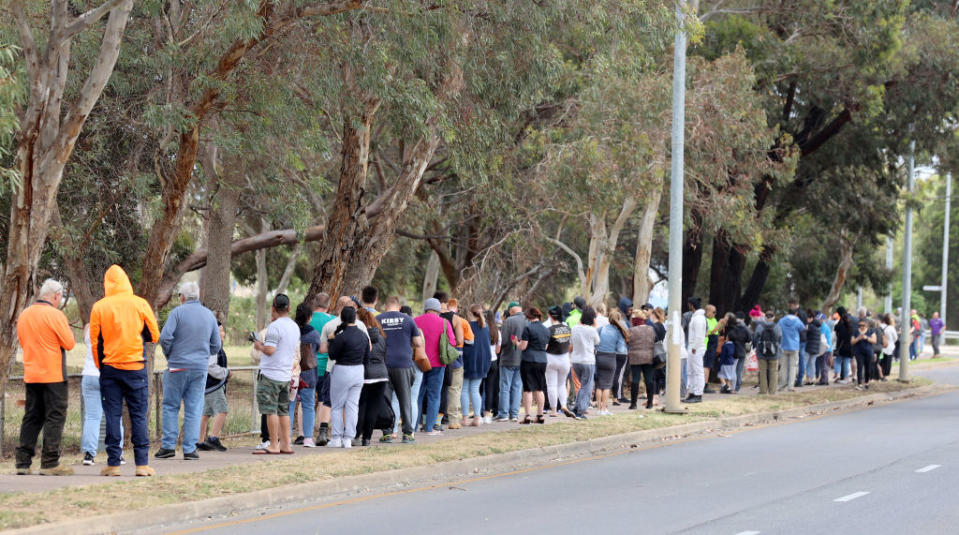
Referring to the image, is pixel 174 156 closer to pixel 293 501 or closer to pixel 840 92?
pixel 293 501

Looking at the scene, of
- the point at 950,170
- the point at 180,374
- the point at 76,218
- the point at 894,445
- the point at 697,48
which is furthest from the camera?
the point at 950,170

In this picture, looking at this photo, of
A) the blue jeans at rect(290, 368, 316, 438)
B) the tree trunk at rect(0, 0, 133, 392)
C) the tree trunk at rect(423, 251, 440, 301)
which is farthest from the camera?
the tree trunk at rect(423, 251, 440, 301)

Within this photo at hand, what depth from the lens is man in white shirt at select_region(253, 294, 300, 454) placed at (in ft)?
43.5

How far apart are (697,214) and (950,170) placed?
348 inches

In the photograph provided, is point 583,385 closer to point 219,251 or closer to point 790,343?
point 790,343

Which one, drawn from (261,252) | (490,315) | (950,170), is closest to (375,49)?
(490,315)

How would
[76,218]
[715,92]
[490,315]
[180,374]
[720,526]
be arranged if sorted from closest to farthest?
[720,526], [180,374], [490,315], [76,218], [715,92]

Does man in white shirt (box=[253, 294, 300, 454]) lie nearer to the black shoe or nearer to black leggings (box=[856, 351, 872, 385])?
the black shoe

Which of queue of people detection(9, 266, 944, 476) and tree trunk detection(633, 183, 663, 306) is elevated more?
tree trunk detection(633, 183, 663, 306)

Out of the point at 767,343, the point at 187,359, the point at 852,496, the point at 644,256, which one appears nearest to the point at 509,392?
the point at 187,359

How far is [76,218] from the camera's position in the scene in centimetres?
1975

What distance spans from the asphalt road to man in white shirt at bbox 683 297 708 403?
563 cm

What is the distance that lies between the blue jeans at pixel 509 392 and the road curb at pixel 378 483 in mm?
2519

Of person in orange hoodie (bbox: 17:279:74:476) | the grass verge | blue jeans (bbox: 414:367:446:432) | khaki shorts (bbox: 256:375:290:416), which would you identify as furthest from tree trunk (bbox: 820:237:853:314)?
person in orange hoodie (bbox: 17:279:74:476)
